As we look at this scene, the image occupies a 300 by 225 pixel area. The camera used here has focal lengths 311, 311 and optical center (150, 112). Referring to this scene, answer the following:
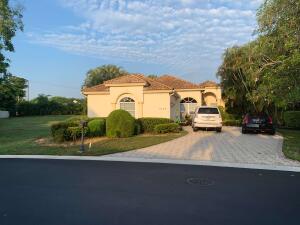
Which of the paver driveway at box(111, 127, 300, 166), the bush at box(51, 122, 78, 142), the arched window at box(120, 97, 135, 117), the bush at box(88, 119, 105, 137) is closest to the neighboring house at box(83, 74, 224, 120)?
the arched window at box(120, 97, 135, 117)

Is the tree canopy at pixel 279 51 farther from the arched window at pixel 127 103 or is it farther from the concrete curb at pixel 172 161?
the arched window at pixel 127 103

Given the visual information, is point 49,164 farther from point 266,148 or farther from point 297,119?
point 297,119

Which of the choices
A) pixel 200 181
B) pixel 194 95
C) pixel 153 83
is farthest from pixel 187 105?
pixel 200 181

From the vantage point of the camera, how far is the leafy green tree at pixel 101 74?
6056 centimetres

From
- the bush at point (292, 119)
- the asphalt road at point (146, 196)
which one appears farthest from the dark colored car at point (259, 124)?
the asphalt road at point (146, 196)

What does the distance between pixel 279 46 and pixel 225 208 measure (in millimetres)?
10958

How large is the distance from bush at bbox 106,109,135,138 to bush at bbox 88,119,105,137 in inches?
20.8

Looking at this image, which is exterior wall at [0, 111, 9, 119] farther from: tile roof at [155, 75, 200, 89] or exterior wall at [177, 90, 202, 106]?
exterior wall at [177, 90, 202, 106]

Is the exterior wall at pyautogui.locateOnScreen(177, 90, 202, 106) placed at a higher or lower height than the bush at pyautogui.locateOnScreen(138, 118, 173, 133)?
higher

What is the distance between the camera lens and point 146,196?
6.33 meters

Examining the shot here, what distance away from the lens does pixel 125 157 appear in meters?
11.6

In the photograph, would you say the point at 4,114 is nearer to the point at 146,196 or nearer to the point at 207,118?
the point at 207,118

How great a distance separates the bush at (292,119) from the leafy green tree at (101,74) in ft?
129

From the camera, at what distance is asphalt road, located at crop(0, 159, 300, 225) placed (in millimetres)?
5102
